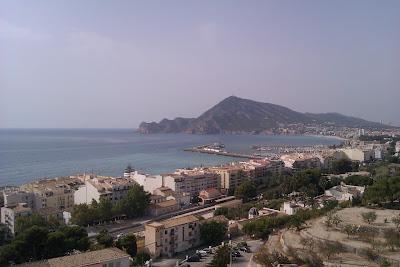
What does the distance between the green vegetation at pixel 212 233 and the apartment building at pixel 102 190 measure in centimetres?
548

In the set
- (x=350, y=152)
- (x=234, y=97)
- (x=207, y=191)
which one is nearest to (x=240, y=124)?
(x=234, y=97)

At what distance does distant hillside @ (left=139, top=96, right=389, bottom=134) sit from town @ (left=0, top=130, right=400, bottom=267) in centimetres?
6947

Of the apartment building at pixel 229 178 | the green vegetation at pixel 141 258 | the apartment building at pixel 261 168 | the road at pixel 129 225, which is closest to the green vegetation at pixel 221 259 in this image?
the green vegetation at pixel 141 258

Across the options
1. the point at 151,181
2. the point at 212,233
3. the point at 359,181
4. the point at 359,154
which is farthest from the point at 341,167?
the point at 212,233

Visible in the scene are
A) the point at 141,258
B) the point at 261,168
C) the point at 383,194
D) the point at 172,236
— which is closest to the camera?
the point at 141,258

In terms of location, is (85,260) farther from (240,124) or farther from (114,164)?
(240,124)

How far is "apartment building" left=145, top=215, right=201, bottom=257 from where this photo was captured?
10.1 meters

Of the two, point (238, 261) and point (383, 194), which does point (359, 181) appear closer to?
point (383, 194)

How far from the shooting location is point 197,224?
11039 millimetres

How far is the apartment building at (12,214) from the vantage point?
13.1 meters

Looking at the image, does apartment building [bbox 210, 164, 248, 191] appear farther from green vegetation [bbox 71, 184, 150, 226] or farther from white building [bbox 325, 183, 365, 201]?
green vegetation [bbox 71, 184, 150, 226]

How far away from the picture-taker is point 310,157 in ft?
98.1

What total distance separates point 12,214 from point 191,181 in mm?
8567

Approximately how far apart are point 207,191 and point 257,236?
828 cm
